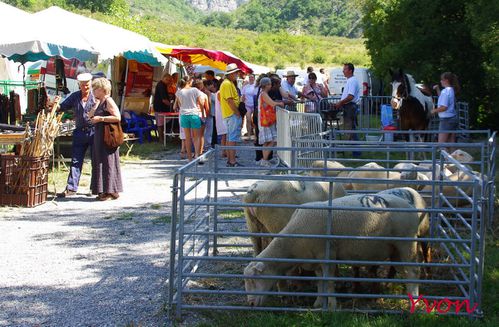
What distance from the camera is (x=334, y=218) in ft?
20.1

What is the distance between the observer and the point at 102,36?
16.5 m

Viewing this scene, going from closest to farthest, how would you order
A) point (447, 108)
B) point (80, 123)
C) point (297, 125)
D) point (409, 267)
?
point (409, 267) → point (80, 123) → point (297, 125) → point (447, 108)

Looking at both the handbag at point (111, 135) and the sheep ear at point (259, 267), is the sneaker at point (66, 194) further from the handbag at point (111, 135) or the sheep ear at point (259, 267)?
the sheep ear at point (259, 267)

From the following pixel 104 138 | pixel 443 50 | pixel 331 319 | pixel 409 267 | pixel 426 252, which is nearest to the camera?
pixel 331 319

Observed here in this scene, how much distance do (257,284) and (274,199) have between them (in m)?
1.00

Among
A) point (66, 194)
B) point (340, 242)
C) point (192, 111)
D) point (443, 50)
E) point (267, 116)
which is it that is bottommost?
point (66, 194)

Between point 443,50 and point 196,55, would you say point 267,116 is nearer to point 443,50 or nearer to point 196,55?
point 196,55

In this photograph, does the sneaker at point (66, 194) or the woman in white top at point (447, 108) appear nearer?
the sneaker at point (66, 194)

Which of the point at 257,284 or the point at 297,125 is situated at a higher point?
the point at 297,125

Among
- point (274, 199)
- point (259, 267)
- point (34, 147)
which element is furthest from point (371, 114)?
point (259, 267)

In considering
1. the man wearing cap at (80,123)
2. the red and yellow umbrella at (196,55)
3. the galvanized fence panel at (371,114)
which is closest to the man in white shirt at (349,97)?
the galvanized fence panel at (371,114)

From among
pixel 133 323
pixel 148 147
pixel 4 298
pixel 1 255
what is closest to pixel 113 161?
pixel 1 255

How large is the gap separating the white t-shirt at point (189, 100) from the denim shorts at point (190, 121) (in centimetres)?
8

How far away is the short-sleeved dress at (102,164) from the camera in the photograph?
11.6 m
